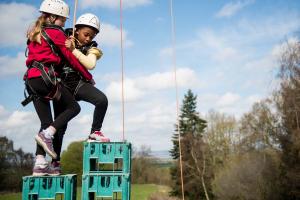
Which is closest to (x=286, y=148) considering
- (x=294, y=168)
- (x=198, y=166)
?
(x=294, y=168)

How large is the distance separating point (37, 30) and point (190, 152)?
33.6 meters

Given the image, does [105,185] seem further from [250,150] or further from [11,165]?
[11,165]

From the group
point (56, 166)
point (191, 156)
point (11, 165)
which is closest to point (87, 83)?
point (56, 166)

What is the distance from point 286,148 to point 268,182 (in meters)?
3.10

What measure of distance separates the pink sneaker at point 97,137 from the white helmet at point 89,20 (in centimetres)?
121

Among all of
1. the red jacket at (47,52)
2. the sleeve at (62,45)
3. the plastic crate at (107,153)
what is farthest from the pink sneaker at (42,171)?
→ the sleeve at (62,45)

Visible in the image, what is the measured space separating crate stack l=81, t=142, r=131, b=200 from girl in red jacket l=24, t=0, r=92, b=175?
39cm

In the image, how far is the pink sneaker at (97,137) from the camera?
12.9 ft

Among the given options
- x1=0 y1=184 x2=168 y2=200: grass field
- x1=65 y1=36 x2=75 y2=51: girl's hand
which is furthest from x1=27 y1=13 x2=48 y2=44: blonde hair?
x1=0 y1=184 x2=168 y2=200: grass field

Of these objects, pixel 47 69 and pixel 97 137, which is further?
pixel 97 137

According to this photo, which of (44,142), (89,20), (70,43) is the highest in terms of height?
(89,20)

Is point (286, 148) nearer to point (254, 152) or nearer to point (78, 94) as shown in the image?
point (254, 152)

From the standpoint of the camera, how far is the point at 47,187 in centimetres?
362

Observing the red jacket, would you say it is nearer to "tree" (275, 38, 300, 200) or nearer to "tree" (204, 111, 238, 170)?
"tree" (275, 38, 300, 200)
